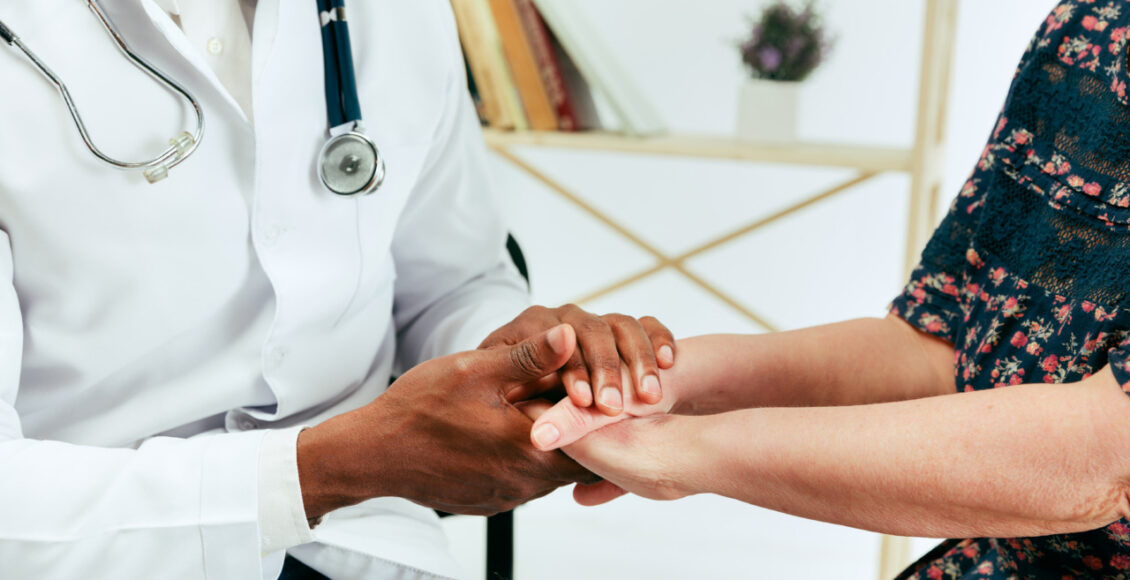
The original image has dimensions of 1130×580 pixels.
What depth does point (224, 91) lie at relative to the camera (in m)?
1.00

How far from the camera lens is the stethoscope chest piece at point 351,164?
1064 millimetres

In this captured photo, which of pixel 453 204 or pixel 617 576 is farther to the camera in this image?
pixel 617 576

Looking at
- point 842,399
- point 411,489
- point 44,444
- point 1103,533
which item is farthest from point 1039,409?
point 44,444

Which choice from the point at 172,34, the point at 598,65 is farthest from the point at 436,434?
the point at 598,65

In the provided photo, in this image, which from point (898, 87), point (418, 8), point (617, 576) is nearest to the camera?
point (418, 8)

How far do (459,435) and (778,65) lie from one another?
1303 millimetres

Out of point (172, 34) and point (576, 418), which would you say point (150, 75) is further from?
point (576, 418)

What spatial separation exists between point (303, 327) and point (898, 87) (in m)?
1.69

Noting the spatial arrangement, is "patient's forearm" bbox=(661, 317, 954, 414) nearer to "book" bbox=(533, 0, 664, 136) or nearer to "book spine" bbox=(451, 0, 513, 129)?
"book" bbox=(533, 0, 664, 136)

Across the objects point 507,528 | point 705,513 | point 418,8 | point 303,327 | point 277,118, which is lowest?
point 705,513

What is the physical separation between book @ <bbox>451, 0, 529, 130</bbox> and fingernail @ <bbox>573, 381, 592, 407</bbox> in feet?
3.87

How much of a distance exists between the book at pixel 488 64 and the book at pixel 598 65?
0.40 feet

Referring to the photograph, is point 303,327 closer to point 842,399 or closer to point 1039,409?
point 842,399

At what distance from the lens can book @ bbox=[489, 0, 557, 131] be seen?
6.38 feet
